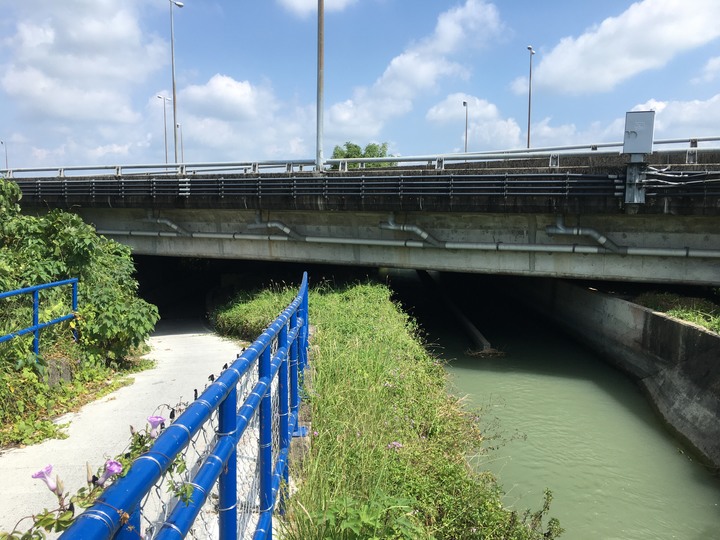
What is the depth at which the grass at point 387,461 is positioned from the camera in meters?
3.09

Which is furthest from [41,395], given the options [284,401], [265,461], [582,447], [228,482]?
[582,447]

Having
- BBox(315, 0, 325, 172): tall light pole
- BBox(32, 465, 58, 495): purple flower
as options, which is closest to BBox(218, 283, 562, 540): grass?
BBox(32, 465, 58, 495): purple flower

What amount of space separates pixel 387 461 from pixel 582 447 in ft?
14.9

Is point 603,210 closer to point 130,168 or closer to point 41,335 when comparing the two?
point 41,335

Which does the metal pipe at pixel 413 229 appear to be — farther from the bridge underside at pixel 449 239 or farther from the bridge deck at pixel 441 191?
the bridge deck at pixel 441 191

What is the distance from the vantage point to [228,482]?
193 cm

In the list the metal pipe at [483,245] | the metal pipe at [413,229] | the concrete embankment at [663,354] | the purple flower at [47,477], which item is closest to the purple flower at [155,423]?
the purple flower at [47,477]

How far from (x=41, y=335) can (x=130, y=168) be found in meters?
13.0

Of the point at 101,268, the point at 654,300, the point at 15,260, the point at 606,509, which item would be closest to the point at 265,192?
the point at 101,268

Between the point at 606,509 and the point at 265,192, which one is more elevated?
the point at 265,192

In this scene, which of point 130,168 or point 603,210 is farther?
point 130,168

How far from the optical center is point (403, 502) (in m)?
3.42

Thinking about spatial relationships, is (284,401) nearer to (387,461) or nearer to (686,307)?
(387,461)

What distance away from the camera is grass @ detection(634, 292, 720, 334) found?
8.70 meters
